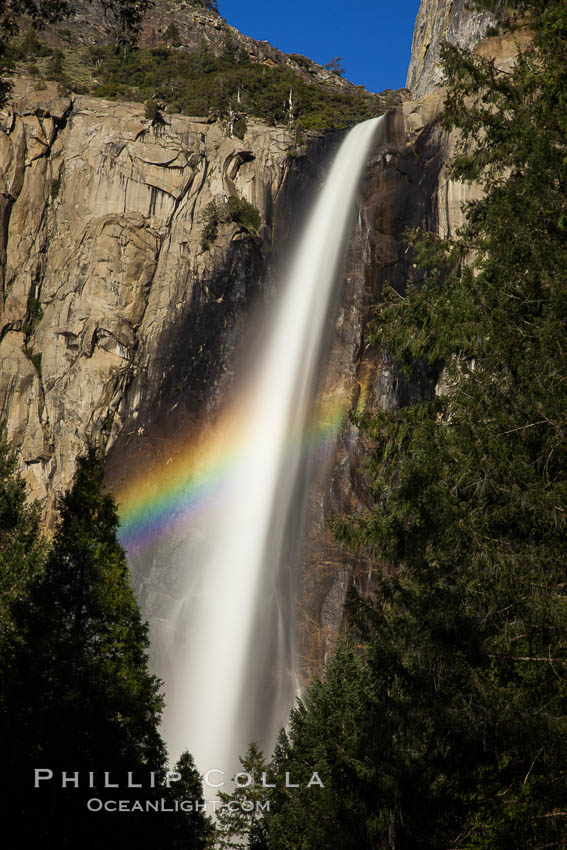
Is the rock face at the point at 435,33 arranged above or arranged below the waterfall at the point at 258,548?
above

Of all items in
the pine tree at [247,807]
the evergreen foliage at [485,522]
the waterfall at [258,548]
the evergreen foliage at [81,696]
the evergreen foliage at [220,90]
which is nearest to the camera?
the evergreen foliage at [485,522]

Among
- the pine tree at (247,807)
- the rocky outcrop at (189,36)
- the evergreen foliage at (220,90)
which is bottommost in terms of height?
the pine tree at (247,807)

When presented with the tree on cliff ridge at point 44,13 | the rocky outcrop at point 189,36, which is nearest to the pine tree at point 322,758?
the tree on cliff ridge at point 44,13

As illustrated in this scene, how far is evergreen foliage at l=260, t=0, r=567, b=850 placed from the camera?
6.86 m

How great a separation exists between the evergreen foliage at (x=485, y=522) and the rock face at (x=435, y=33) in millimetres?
35267

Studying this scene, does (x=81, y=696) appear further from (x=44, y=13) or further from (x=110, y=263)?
(x=110, y=263)

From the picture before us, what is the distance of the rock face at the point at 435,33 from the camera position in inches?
1693

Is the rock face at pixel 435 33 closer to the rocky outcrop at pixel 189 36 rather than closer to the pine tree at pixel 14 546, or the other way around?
the rocky outcrop at pixel 189 36

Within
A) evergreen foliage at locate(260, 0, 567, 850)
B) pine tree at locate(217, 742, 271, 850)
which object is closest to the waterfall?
pine tree at locate(217, 742, 271, 850)

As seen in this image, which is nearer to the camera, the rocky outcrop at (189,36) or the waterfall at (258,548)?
the waterfall at (258,548)

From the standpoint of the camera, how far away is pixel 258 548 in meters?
28.9

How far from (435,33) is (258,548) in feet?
126

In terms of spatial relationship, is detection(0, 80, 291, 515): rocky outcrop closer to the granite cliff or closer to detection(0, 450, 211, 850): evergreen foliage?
the granite cliff

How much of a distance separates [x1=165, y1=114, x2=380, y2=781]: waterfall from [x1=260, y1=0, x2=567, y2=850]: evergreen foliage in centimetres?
1603
